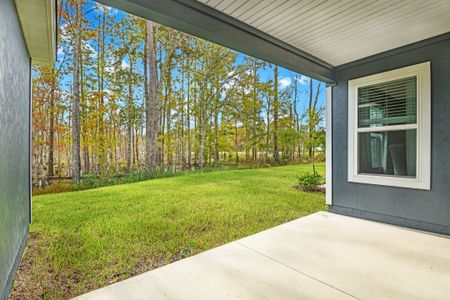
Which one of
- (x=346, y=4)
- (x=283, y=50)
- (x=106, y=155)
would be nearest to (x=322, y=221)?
(x=283, y=50)

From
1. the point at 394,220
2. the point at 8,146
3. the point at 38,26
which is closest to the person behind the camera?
the point at 8,146

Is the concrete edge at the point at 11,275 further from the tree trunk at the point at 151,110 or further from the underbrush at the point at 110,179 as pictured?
the tree trunk at the point at 151,110

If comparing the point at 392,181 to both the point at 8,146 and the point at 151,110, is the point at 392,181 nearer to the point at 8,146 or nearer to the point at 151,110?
the point at 8,146

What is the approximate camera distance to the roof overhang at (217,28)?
5.72 ft

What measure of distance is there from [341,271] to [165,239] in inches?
80.2

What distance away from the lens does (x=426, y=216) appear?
9.34ft

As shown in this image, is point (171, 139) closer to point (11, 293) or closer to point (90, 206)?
point (90, 206)

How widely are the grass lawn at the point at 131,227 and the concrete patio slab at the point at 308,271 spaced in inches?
16.6

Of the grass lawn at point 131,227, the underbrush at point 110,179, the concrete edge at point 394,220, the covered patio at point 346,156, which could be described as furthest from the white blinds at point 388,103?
the underbrush at point 110,179

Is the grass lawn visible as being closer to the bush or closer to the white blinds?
the bush

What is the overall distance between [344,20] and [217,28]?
4.54ft

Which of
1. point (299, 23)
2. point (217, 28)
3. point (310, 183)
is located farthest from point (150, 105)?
point (299, 23)

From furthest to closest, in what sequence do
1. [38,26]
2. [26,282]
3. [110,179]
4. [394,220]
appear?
[110,179] < [394,220] < [38,26] < [26,282]

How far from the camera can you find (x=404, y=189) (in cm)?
304
